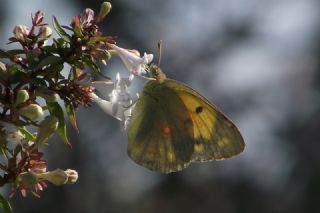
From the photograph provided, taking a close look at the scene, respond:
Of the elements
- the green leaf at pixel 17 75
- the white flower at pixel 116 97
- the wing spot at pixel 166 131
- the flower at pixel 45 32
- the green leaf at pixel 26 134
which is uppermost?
the flower at pixel 45 32

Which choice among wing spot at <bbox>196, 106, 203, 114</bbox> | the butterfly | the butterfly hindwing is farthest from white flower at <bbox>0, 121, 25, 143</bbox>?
wing spot at <bbox>196, 106, 203, 114</bbox>

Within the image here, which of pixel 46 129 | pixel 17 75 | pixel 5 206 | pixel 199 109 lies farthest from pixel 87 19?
pixel 199 109

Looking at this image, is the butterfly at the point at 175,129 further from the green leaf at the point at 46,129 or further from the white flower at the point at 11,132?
the white flower at the point at 11,132

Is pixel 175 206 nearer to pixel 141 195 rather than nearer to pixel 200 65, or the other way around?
pixel 141 195

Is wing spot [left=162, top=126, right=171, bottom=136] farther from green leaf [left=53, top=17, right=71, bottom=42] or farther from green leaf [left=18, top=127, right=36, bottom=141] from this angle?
green leaf [left=53, top=17, right=71, bottom=42]

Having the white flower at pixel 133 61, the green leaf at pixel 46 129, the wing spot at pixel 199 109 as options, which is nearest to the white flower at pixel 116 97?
the white flower at pixel 133 61

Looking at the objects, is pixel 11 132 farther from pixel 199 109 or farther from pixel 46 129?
pixel 199 109

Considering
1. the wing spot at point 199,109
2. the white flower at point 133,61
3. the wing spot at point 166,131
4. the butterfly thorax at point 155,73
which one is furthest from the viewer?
the wing spot at point 166,131
